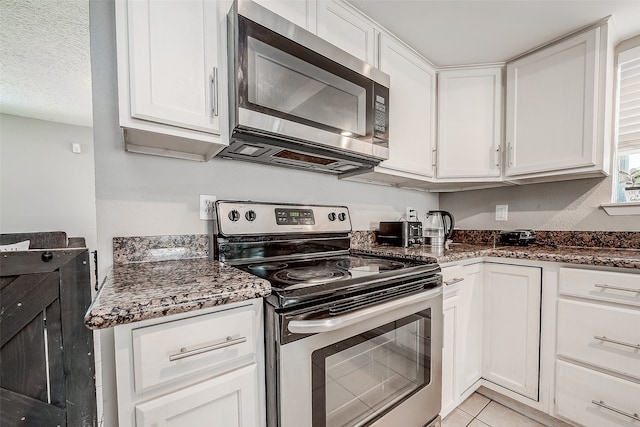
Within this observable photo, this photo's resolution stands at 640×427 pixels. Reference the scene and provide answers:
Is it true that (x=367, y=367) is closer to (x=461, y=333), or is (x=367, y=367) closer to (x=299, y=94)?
(x=461, y=333)

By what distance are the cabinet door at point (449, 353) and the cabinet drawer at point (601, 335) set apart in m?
0.52

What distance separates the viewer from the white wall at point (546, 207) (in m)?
1.73

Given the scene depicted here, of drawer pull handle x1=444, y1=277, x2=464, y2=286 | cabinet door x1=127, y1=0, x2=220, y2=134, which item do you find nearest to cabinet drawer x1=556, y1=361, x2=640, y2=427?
drawer pull handle x1=444, y1=277, x2=464, y2=286

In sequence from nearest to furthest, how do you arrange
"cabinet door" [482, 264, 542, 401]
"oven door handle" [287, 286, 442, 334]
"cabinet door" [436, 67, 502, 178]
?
"oven door handle" [287, 286, 442, 334], "cabinet door" [482, 264, 542, 401], "cabinet door" [436, 67, 502, 178]

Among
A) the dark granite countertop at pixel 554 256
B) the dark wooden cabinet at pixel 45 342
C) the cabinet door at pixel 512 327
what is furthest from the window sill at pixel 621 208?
the dark wooden cabinet at pixel 45 342

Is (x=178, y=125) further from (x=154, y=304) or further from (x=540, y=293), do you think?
(x=540, y=293)

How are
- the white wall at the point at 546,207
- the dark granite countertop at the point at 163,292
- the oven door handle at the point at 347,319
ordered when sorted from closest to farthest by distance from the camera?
the dark granite countertop at the point at 163,292 → the oven door handle at the point at 347,319 → the white wall at the point at 546,207

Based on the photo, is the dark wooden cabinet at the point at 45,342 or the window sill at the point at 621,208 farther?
the window sill at the point at 621,208

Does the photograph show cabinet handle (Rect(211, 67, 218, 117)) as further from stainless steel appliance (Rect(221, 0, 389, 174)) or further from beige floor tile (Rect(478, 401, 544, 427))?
beige floor tile (Rect(478, 401, 544, 427))

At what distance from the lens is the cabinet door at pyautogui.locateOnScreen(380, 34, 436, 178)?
163 centimetres

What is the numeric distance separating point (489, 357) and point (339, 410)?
4.07 feet

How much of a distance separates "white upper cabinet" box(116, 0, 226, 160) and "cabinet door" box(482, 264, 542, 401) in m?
1.75

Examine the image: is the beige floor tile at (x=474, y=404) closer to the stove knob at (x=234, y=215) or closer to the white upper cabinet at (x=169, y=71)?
the stove knob at (x=234, y=215)

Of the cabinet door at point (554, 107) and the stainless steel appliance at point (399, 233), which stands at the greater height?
the cabinet door at point (554, 107)
